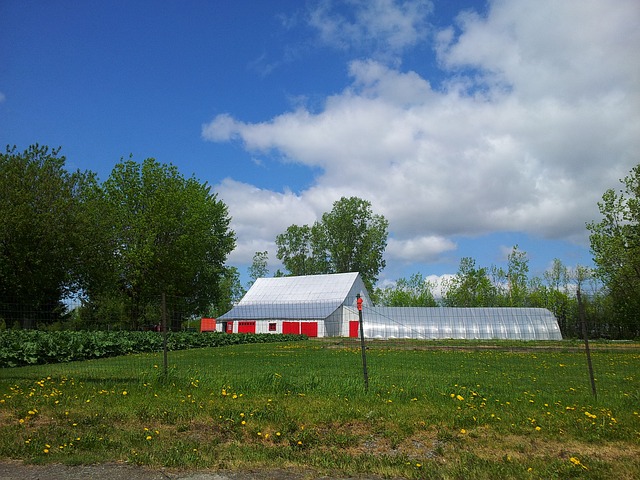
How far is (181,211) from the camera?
48969mm

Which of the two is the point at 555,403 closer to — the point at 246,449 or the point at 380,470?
the point at 380,470

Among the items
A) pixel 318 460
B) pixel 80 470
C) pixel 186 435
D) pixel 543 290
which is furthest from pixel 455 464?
pixel 543 290

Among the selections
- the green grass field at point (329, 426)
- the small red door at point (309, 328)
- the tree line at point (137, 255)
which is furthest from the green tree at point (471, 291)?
the green grass field at point (329, 426)

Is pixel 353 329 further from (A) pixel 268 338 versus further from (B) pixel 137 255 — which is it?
(B) pixel 137 255

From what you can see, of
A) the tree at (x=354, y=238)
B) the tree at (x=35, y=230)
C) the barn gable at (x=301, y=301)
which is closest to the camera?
the tree at (x=35, y=230)

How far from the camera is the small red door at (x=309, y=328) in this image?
5328cm

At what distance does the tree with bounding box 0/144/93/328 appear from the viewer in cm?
3231

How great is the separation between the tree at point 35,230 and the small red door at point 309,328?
24841 mm

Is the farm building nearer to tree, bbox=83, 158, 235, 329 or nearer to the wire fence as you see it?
the wire fence

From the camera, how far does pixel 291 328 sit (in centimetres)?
5478

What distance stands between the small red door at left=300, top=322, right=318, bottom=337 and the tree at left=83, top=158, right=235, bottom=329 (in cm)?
1171

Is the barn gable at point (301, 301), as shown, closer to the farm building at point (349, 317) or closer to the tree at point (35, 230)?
the farm building at point (349, 317)

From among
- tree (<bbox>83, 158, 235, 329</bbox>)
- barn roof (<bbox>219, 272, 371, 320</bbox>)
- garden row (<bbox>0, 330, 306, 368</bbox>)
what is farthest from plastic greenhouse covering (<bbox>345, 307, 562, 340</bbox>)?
garden row (<bbox>0, 330, 306, 368</bbox>)

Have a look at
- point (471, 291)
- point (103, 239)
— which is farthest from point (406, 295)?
point (103, 239)
